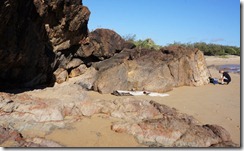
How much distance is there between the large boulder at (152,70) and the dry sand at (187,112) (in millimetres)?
504

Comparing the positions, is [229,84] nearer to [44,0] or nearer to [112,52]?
[112,52]

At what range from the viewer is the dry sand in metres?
5.80

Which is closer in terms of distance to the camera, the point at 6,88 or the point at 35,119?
the point at 35,119

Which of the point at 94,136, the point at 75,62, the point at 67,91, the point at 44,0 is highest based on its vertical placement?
the point at 44,0

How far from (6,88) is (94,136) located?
4142 millimetres

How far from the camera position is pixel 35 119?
248 inches

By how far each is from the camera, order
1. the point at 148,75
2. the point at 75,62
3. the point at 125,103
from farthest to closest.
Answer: the point at 75,62
the point at 148,75
the point at 125,103

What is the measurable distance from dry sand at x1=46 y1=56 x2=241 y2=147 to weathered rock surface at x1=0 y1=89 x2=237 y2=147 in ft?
0.84

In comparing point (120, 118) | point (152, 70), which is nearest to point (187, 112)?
point (120, 118)

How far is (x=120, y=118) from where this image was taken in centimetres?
698

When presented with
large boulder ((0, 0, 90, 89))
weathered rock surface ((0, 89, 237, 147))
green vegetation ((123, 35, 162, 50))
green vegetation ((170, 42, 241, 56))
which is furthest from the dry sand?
green vegetation ((170, 42, 241, 56))

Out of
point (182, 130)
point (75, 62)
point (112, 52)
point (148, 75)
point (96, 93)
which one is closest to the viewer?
point (182, 130)

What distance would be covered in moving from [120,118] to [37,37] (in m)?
4.13

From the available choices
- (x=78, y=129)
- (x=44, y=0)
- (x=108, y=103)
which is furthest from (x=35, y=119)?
(x=44, y=0)
